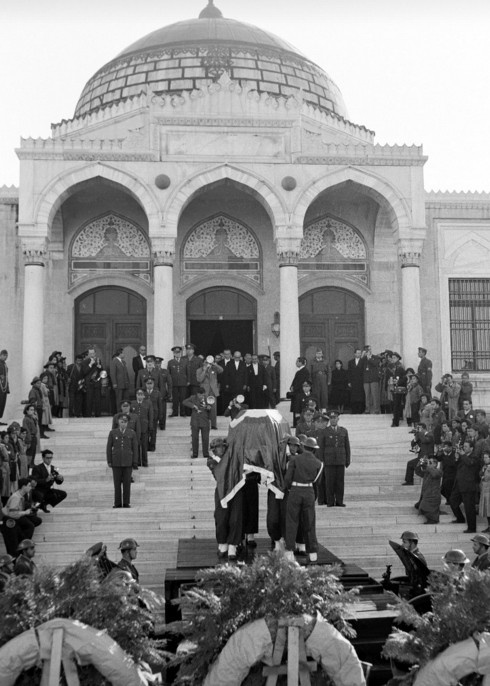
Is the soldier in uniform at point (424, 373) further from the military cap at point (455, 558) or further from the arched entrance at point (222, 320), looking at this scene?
the military cap at point (455, 558)

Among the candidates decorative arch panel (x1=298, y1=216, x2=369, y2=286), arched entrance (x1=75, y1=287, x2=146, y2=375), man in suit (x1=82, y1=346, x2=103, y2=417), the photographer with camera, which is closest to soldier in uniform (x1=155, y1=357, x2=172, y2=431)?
man in suit (x1=82, y1=346, x2=103, y2=417)

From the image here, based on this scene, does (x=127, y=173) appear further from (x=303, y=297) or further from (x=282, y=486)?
(x=282, y=486)

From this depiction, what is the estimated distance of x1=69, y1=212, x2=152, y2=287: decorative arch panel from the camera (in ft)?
67.9

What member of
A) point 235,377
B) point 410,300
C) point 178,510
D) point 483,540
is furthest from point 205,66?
point 483,540

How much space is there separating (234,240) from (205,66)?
6.18m

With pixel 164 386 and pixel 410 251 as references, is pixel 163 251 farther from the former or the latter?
pixel 410 251

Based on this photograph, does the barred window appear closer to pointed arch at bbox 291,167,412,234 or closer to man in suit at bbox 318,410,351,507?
pointed arch at bbox 291,167,412,234

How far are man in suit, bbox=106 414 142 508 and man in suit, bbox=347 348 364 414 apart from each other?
6.64 metres

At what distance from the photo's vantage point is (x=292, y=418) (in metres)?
17.4

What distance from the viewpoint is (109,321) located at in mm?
20719

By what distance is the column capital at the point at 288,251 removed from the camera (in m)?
19.1

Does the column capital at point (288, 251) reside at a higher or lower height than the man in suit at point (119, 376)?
higher

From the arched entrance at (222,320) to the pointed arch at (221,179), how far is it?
2.34 metres

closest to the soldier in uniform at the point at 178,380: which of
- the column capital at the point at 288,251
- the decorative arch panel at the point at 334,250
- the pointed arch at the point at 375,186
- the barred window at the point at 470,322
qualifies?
the column capital at the point at 288,251
